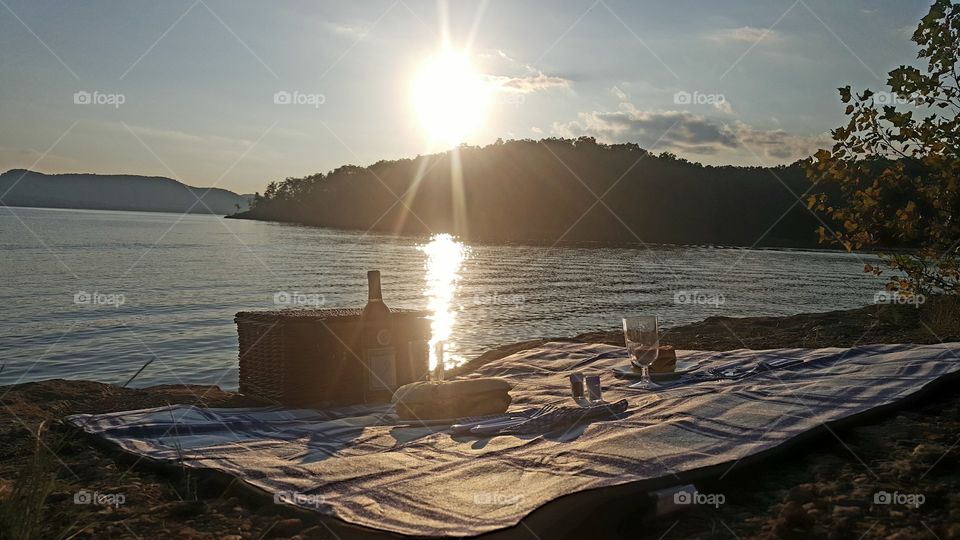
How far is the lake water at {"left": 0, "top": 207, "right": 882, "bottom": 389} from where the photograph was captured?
12.9 m

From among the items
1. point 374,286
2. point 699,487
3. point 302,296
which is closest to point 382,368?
point 374,286

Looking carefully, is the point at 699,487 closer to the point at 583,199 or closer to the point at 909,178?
the point at 909,178

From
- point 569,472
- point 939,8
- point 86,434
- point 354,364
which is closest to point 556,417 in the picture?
point 569,472

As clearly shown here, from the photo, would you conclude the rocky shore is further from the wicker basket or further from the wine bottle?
the wine bottle

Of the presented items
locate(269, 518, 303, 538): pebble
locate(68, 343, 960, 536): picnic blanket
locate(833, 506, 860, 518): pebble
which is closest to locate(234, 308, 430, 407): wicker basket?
locate(68, 343, 960, 536): picnic blanket

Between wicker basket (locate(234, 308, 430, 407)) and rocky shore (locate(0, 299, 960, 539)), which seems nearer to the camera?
rocky shore (locate(0, 299, 960, 539))

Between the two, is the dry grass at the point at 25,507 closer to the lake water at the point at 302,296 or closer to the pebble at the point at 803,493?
the pebble at the point at 803,493

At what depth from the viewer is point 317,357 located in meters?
6.45

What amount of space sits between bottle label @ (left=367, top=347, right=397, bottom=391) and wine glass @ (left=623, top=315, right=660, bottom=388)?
87.0 inches

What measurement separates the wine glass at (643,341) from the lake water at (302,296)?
20.1ft

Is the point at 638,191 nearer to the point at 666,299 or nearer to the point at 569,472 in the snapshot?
the point at 666,299

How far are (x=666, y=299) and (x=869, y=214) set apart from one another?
15963 mm

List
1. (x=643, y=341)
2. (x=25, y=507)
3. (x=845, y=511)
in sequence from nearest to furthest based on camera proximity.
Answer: (x=25, y=507)
(x=845, y=511)
(x=643, y=341)

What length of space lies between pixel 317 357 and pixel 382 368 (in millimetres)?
584
